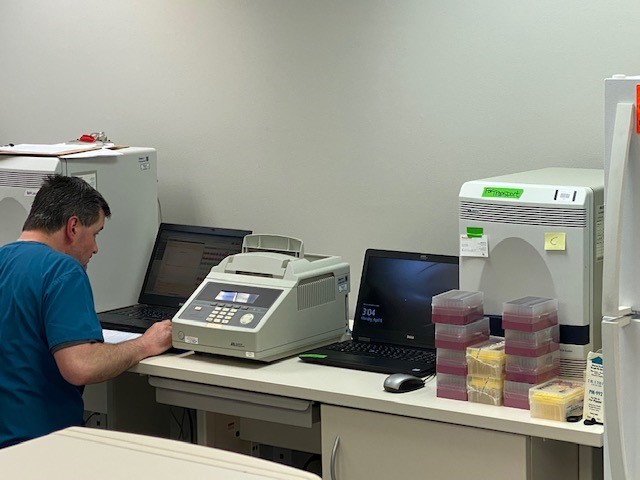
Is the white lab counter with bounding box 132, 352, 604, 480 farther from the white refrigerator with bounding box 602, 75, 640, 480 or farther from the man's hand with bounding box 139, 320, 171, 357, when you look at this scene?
the white refrigerator with bounding box 602, 75, 640, 480

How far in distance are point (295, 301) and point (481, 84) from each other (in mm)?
896

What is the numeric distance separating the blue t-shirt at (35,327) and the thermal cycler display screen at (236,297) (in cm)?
38

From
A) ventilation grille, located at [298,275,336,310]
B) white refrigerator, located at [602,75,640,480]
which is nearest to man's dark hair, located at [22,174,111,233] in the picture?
ventilation grille, located at [298,275,336,310]

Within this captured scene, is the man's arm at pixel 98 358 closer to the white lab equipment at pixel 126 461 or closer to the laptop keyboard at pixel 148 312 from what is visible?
the laptop keyboard at pixel 148 312

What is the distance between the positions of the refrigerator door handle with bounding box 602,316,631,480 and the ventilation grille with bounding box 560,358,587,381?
43 centimetres

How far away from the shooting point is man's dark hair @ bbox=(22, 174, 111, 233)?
304 cm

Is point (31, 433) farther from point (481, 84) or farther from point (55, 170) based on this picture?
point (481, 84)

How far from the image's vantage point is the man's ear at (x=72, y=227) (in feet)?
10.0

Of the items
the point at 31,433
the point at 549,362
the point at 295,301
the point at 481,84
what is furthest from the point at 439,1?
the point at 31,433

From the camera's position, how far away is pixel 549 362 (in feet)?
8.48

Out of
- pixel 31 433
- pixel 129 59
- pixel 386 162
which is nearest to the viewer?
pixel 31 433

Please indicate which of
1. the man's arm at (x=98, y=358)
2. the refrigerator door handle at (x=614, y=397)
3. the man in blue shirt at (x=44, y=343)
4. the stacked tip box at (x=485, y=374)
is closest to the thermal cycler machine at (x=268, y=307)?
the man's arm at (x=98, y=358)

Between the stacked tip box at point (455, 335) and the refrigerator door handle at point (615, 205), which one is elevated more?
the refrigerator door handle at point (615, 205)

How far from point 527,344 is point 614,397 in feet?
1.32
